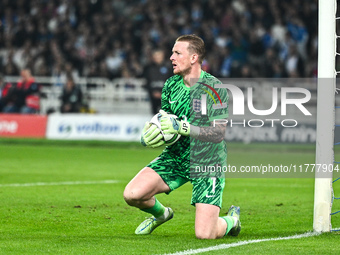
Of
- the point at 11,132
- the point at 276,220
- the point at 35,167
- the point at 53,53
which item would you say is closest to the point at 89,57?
the point at 53,53

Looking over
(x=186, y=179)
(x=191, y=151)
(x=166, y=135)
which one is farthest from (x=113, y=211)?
(x=166, y=135)

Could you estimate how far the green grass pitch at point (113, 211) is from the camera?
22.0 ft

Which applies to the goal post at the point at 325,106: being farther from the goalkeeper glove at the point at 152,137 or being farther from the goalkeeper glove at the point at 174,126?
the goalkeeper glove at the point at 152,137

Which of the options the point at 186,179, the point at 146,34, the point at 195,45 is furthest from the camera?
the point at 146,34

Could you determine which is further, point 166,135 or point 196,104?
point 196,104

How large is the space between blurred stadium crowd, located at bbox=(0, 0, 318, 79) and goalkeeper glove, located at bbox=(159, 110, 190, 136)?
1551 cm

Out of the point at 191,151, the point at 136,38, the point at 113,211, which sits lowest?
the point at 113,211

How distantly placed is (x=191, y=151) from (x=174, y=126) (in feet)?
1.98

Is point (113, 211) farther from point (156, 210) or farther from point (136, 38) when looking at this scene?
point (136, 38)

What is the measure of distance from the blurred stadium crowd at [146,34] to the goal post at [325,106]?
588 inches

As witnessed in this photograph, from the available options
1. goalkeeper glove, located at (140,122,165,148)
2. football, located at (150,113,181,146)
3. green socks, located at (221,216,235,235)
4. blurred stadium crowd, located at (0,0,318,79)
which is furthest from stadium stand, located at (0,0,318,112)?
goalkeeper glove, located at (140,122,165,148)

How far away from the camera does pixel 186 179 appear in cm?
758

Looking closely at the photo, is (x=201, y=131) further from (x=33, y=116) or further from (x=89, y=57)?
(x=89, y=57)

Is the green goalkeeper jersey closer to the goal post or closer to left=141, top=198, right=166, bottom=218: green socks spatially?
left=141, top=198, right=166, bottom=218: green socks
